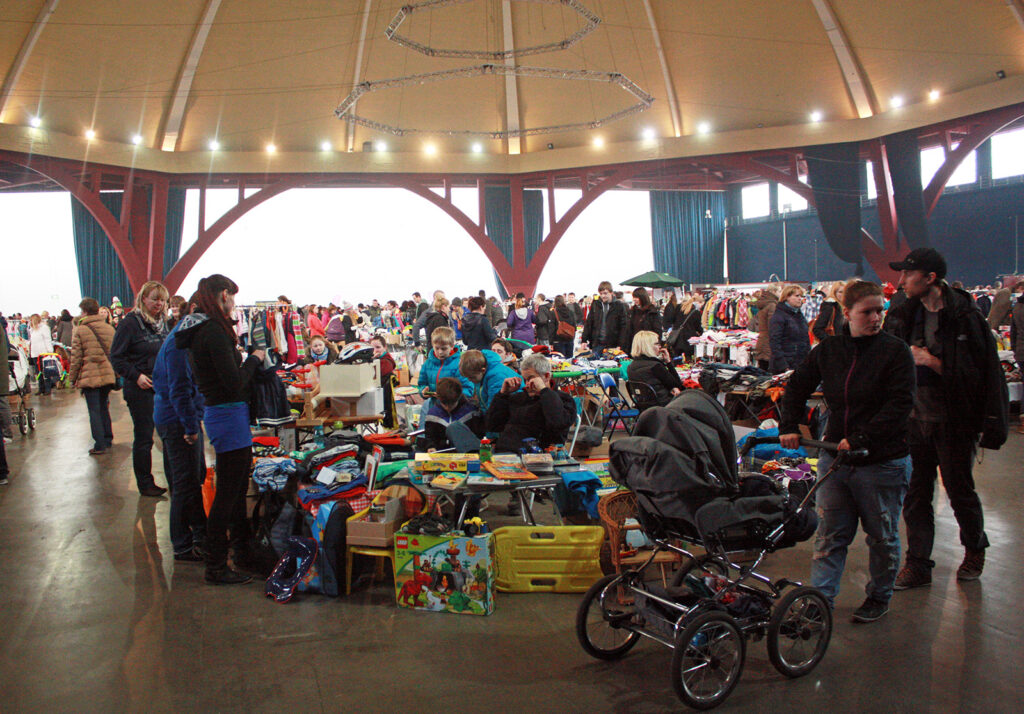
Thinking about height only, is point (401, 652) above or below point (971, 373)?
below

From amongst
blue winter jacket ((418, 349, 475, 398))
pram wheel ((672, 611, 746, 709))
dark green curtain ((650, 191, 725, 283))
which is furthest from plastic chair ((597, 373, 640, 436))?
dark green curtain ((650, 191, 725, 283))

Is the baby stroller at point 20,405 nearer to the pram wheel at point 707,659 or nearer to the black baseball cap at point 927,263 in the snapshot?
the pram wheel at point 707,659

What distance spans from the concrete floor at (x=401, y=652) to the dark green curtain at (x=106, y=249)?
16.1 metres

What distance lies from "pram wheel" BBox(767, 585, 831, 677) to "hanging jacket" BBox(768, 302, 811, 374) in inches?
166

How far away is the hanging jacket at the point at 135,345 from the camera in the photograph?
4855 millimetres

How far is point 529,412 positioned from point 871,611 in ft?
6.88

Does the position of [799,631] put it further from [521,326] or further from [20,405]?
[20,405]

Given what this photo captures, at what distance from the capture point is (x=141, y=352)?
4.92m

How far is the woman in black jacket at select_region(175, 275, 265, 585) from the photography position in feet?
11.3

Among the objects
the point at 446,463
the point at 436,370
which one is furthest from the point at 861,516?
the point at 436,370

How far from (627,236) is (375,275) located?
7549 mm

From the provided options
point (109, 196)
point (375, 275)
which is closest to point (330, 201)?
point (375, 275)

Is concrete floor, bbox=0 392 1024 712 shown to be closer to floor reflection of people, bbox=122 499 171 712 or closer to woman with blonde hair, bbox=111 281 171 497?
floor reflection of people, bbox=122 499 171 712

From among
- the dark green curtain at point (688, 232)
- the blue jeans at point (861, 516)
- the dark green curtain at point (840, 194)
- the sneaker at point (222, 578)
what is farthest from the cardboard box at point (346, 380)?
the dark green curtain at point (688, 232)
